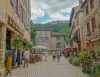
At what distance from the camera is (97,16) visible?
1977cm

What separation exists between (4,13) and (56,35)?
76259 millimetres

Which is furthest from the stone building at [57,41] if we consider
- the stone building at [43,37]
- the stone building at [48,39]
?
the stone building at [43,37]

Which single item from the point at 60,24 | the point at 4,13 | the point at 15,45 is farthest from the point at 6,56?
the point at 60,24

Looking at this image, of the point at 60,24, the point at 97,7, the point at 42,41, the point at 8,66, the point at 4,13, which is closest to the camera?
the point at 8,66

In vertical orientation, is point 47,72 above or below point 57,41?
below

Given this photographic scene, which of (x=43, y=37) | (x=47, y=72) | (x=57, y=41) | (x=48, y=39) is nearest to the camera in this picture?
(x=47, y=72)

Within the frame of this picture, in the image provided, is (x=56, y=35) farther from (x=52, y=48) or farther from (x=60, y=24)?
(x=60, y=24)

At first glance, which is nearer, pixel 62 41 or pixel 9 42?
pixel 9 42

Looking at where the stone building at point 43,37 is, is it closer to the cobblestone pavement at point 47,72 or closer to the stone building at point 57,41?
the stone building at point 57,41

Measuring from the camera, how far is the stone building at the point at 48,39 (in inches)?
3383

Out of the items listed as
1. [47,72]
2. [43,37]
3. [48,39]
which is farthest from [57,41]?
[47,72]

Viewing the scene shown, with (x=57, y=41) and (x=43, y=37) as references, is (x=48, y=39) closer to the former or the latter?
(x=43, y=37)

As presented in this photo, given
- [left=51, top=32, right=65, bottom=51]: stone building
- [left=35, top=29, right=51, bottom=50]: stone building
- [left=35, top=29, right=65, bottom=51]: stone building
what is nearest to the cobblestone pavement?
[left=35, top=29, right=65, bottom=51]: stone building

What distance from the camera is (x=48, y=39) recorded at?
86.4 metres
